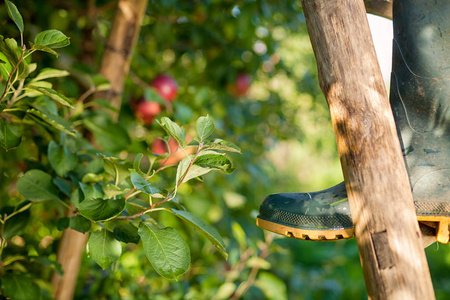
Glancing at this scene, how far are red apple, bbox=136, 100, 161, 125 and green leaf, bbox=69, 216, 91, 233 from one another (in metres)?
0.73

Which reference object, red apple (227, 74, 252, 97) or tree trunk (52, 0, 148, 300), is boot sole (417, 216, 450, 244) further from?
red apple (227, 74, 252, 97)

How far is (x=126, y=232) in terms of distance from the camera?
605 mm

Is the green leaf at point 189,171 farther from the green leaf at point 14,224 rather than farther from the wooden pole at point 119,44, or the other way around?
the wooden pole at point 119,44

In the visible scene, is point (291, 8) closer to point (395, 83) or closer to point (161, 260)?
point (395, 83)

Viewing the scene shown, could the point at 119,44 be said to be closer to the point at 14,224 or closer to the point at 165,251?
the point at 14,224

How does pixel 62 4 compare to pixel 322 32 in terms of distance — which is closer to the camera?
pixel 322 32

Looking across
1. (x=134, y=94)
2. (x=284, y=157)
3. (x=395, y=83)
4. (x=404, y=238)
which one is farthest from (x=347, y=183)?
(x=284, y=157)

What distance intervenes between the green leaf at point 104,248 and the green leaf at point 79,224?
0.04m

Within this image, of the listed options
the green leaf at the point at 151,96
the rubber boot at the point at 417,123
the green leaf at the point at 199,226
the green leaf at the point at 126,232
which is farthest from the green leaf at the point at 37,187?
the green leaf at the point at 151,96

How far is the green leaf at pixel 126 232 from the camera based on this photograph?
0.60m

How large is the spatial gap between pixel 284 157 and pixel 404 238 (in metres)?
5.50

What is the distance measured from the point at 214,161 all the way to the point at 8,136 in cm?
30

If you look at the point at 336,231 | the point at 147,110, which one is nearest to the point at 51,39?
the point at 336,231

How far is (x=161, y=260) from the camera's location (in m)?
0.51
